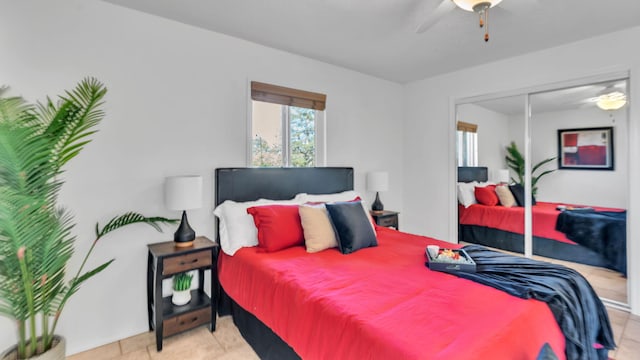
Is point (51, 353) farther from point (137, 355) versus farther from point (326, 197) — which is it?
point (326, 197)

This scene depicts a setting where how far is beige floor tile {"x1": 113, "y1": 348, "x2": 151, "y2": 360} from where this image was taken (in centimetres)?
211

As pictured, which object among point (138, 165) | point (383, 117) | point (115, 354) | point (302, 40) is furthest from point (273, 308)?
point (383, 117)

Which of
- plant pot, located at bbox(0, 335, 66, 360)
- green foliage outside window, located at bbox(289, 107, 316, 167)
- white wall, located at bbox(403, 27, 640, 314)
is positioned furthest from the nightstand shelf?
white wall, located at bbox(403, 27, 640, 314)

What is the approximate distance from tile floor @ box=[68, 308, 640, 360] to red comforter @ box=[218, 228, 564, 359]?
34 cm

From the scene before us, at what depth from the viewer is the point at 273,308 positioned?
1806 millimetres

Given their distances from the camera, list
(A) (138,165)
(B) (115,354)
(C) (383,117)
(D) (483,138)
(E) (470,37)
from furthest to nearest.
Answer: (C) (383,117)
(D) (483,138)
(E) (470,37)
(A) (138,165)
(B) (115,354)

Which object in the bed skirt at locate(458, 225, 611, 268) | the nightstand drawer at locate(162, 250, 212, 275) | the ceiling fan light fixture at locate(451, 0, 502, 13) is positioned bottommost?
the bed skirt at locate(458, 225, 611, 268)

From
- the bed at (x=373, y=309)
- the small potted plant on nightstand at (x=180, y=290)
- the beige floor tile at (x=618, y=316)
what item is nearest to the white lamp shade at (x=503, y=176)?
the beige floor tile at (x=618, y=316)

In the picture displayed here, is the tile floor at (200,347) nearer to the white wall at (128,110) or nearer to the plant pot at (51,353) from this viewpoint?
the white wall at (128,110)

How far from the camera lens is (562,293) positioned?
5.26 feet

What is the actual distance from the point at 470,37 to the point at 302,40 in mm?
1575

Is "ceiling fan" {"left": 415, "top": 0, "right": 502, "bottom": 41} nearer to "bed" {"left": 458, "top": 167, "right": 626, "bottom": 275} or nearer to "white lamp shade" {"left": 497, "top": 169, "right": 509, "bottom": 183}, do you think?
"white lamp shade" {"left": 497, "top": 169, "right": 509, "bottom": 183}

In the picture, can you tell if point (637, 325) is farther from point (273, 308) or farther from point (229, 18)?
point (229, 18)

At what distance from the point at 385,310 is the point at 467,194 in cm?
299
